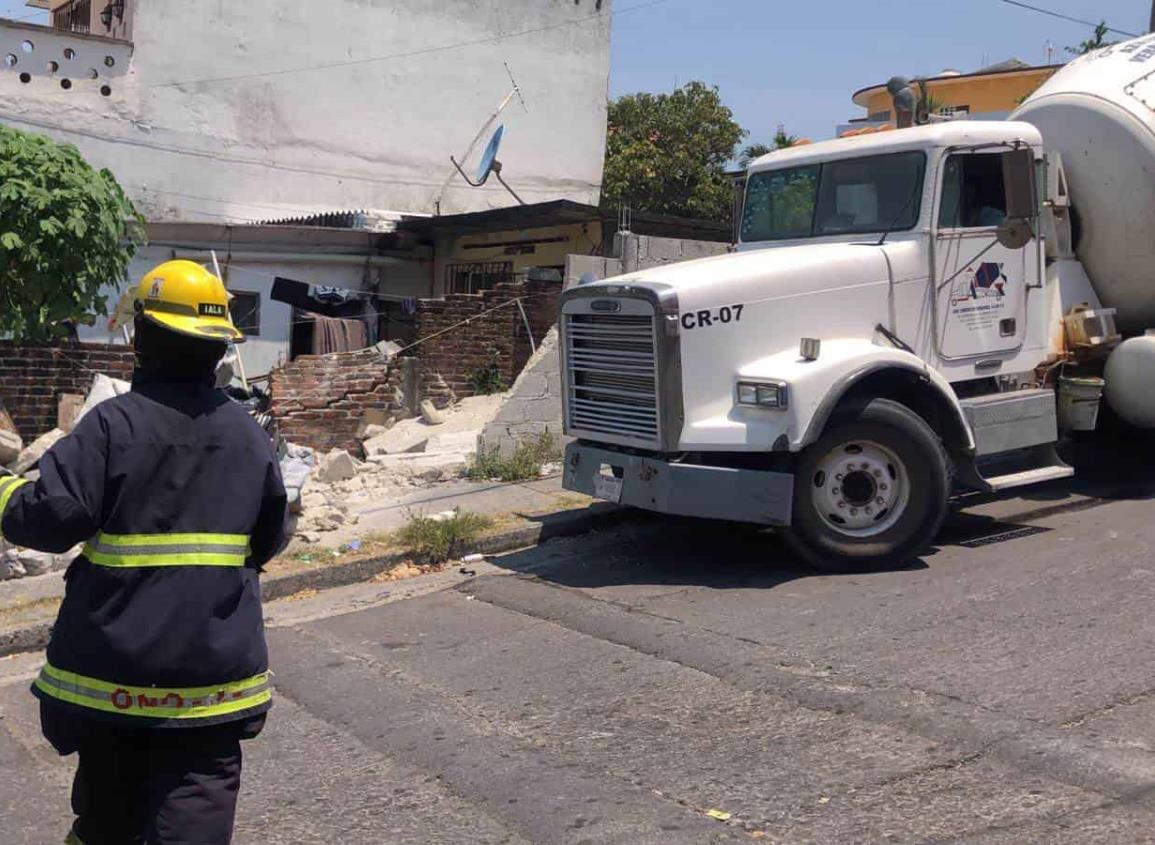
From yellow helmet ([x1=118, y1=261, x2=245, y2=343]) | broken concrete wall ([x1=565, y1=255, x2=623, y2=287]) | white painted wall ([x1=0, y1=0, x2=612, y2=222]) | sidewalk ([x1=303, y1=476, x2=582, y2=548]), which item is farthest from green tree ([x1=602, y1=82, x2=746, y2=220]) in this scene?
yellow helmet ([x1=118, y1=261, x2=245, y2=343])

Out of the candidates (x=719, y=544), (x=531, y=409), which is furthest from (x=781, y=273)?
(x=531, y=409)

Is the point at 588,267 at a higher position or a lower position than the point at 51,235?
lower

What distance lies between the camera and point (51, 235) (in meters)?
10.6

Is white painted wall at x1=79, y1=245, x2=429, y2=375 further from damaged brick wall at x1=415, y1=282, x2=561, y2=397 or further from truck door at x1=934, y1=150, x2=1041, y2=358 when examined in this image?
truck door at x1=934, y1=150, x2=1041, y2=358

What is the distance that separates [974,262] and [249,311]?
1285 centimetres

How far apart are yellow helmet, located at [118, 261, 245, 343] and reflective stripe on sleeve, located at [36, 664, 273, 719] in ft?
2.90

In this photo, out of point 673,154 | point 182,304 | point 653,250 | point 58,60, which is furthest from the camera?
point 673,154

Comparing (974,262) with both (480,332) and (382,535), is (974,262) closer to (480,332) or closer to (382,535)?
(382,535)

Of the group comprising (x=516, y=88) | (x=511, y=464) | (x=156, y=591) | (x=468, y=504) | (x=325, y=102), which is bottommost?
(x=468, y=504)

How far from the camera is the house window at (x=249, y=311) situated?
18.5 metres

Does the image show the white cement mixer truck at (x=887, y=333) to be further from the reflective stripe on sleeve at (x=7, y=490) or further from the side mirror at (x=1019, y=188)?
the reflective stripe on sleeve at (x=7, y=490)

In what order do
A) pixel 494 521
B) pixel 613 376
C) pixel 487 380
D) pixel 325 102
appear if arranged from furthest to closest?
pixel 325 102 → pixel 487 380 → pixel 494 521 → pixel 613 376

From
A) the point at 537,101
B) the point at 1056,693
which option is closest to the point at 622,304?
the point at 1056,693

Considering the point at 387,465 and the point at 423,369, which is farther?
the point at 423,369
